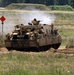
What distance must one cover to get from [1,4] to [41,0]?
1233cm

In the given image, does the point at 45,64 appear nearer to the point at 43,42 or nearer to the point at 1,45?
the point at 43,42

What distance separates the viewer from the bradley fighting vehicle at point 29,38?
32906 mm

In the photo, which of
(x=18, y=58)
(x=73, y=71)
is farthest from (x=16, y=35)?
(x=73, y=71)

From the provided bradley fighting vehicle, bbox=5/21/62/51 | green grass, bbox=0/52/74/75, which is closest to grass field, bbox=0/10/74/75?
green grass, bbox=0/52/74/75

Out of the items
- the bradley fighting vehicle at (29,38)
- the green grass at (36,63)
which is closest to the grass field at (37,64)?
the green grass at (36,63)

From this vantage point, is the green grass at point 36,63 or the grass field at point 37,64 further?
the green grass at point 36,63

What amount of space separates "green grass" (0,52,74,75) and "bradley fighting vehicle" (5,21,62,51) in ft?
16.9

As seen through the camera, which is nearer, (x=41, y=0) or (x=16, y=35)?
(x=16, y=35)

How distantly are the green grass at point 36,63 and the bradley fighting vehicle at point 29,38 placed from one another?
516cm

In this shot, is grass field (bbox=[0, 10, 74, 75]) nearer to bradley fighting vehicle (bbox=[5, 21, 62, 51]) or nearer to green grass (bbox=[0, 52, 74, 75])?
green grass (bbox=[0, 52, 74, 75])

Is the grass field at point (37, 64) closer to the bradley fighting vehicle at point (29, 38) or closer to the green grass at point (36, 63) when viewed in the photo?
the green grass at point (36, 63)

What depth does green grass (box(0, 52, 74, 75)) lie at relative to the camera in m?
20.7

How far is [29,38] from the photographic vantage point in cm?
3294

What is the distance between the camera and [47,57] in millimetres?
27078
